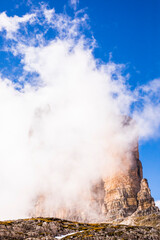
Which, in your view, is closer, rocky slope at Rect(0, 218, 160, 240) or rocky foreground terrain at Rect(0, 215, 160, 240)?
rocky slope at Rect(0, 218, 160, 240)

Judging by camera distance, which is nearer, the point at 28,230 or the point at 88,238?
the point at 88,238

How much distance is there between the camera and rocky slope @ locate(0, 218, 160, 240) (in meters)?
139

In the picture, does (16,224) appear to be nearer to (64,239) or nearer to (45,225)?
(45,225)

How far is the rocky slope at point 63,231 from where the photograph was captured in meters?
139

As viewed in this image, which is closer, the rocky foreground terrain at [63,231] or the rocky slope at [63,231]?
the rocky slope at [63,231]

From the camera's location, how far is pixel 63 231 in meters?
155

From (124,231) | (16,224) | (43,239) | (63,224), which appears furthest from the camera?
(63,224)

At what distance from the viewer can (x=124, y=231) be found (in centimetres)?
14300

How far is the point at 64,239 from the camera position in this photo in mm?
135375

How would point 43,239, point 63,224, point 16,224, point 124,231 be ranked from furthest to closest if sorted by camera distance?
1. point 63,224
2. point 16,224
3. point 124,231
4. point 43,239

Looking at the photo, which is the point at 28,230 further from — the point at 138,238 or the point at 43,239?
the point at 138,238

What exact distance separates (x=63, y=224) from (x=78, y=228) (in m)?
10.2

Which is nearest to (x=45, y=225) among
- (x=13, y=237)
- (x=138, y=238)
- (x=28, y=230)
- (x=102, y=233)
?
(x=28, y=230)

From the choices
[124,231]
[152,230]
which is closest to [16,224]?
[124,231]
